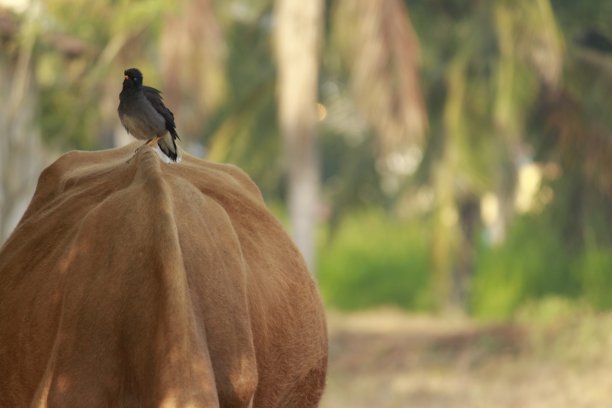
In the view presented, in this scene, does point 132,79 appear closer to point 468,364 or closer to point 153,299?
point 153,299

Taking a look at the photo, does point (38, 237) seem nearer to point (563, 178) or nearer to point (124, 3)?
point (124, 3)

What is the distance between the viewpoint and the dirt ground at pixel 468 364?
51.6 feet

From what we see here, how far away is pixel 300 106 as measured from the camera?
A: 1759 cm

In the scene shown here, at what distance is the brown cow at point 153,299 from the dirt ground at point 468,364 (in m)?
9.55

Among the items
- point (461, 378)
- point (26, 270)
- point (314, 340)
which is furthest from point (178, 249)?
point (461, 378)

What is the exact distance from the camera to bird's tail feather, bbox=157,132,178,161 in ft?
17.8

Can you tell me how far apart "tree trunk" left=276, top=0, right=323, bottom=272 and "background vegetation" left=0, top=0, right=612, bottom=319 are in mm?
284

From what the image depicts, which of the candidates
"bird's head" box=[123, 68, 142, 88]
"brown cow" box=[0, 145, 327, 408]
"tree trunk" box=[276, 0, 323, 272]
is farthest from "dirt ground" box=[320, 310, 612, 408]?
"brown cow" box=[0, 145, 327, 408]

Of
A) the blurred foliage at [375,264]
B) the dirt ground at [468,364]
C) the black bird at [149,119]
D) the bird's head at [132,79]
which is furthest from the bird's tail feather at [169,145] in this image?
the blurred foliage at [375,264]

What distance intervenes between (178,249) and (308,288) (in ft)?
4.85

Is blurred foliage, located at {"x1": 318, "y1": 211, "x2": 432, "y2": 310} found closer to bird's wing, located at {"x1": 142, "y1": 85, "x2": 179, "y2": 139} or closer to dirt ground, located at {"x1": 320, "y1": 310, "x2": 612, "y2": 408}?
dirt ground, located at {"x1": 320, "y1": 310, "x2": 612, "y2": 408}

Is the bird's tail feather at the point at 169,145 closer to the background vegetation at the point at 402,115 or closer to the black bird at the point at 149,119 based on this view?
the black bird at the point at 149,119

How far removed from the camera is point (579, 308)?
22.2 meters

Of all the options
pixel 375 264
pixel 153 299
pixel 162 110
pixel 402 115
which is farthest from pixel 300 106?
pixel 153 299
